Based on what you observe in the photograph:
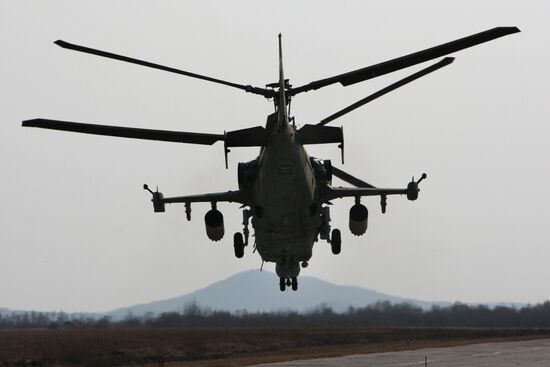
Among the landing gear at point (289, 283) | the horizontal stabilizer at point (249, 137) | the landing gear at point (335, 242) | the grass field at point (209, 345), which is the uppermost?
the horizontal stabilizer at point (249, 137)

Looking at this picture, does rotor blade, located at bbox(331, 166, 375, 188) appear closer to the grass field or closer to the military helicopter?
the military helicopter

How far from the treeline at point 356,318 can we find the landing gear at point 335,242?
302 feet

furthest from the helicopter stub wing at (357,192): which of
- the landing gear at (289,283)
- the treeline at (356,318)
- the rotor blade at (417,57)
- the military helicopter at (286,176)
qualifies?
the treeline at (356,318)

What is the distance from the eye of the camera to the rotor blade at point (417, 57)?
1877cm

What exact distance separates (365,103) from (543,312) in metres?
124

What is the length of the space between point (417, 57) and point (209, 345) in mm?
64986

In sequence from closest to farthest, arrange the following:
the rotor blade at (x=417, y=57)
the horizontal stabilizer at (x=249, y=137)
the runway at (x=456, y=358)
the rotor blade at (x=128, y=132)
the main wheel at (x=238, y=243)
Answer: the rotor blade at (x=417, y=57) < the rotor blade at (x=128, y=132) < the horizontal stabilizer at (x=249, y=137) < the main wheel at (x=238, y=243) < the runway at (x=456, y=358)

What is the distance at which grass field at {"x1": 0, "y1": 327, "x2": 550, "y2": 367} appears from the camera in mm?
66875

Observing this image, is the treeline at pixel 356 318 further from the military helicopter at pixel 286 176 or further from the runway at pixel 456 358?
the military helicopter at pixel 286 176

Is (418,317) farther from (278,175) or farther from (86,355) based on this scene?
(278,175)

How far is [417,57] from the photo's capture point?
1944cm

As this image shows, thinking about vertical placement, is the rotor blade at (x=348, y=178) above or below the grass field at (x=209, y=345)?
above

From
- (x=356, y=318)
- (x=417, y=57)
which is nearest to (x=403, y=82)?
(x=417, y=57)

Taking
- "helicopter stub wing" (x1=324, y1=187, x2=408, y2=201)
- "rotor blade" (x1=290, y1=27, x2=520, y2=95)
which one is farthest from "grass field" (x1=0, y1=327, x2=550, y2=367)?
"rotor blade" (x1=290, y1=27, x2=520, y2=95)
